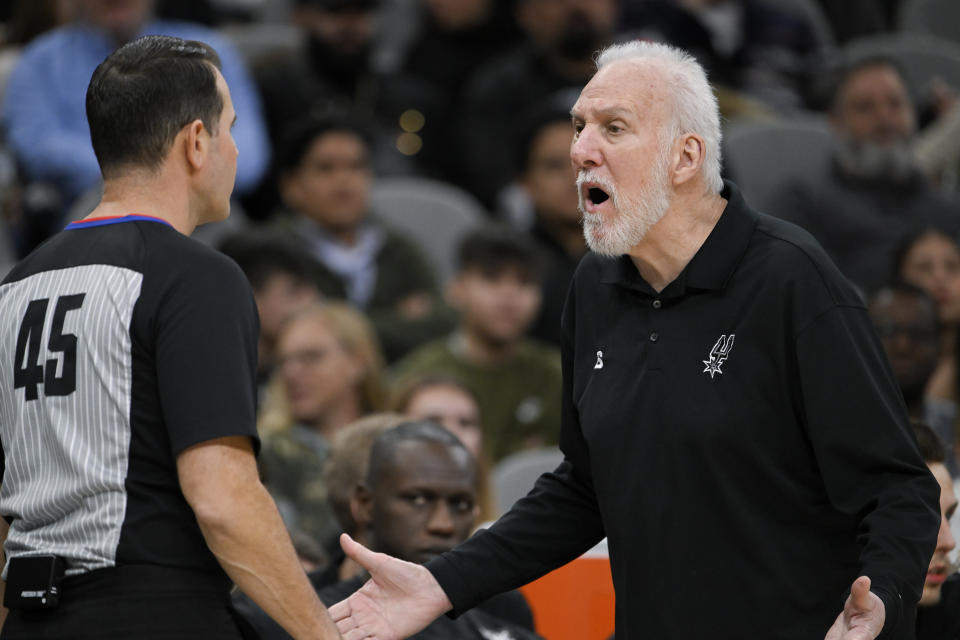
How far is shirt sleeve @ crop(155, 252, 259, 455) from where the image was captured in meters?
2.77

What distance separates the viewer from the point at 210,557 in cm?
289

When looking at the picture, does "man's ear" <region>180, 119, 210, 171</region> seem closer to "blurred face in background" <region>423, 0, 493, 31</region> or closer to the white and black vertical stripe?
the white and black vertical stripe

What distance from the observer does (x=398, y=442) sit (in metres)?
4.28

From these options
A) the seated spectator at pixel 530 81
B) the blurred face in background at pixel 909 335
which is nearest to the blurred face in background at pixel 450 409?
the blurred face in background at pixel 909 335

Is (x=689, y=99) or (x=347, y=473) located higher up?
(x=689, y=99)

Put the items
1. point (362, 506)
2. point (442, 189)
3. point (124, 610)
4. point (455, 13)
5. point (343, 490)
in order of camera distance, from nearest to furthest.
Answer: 1. point (124, 610)
2. point (362, 506)
3. point (343, 490)
4. point (442, 189)
5. point (455, 13)

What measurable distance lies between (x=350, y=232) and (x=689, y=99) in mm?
4446

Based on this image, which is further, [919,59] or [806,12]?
[806,12]

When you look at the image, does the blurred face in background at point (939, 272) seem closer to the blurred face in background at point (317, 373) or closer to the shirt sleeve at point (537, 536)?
the blurred face in background at point (317, 373)

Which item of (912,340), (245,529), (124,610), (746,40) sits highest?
(746,40)

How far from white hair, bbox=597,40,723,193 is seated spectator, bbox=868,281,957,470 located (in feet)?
8.96

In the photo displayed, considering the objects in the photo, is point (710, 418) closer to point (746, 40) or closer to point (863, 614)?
point (863, 614)

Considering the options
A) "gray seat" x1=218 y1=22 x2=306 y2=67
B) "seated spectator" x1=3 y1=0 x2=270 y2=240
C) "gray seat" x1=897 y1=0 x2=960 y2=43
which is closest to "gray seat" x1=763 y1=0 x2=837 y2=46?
"gray seat" x1=897 y1=0 x2=960 y2=43

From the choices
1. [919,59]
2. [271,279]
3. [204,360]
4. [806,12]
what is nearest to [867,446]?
[204,360]
